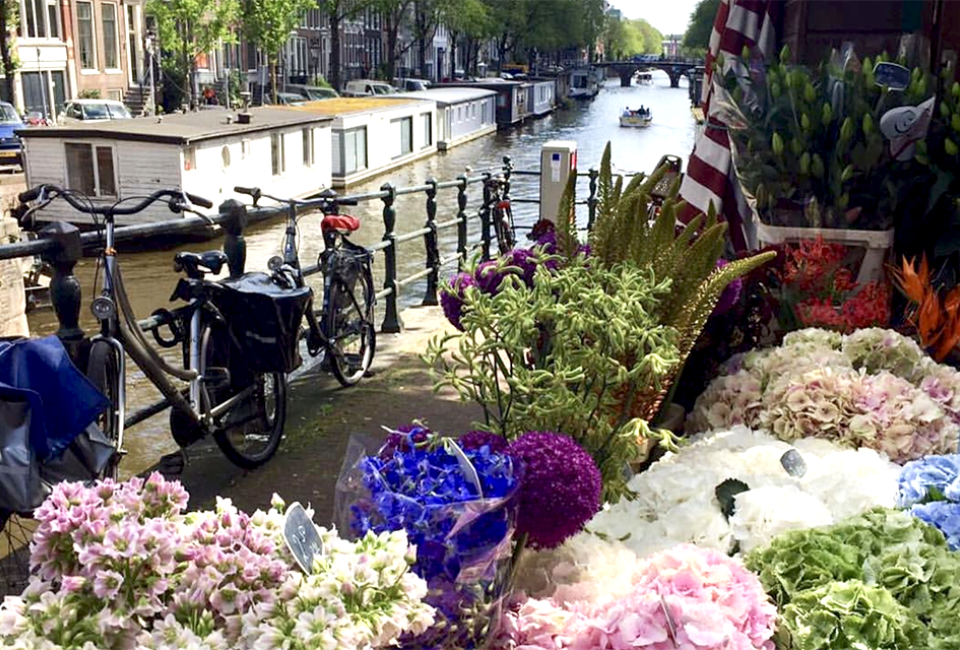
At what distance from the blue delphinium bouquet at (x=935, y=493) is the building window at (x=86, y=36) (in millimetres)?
37618

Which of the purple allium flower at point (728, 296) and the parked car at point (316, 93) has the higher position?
the purple allium flower at point (728, 296)

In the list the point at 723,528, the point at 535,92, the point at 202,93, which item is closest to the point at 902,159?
the point at 723,528

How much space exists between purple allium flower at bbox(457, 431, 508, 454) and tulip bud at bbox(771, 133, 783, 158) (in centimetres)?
195

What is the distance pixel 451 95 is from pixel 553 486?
36947 millimetres

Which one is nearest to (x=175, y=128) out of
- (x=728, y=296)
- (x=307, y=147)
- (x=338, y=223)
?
(x=307, y=147)

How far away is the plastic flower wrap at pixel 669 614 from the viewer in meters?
1.75

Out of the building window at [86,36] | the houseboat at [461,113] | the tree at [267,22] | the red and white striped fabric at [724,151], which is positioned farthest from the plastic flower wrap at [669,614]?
the building window at [86,36]

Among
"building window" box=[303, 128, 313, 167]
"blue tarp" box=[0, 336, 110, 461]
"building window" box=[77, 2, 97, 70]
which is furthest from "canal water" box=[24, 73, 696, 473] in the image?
"building window" box=[77, 2, 97, 70]

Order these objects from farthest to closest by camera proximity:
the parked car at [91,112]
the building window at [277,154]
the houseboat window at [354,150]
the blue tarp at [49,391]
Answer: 1. the parked car at [91,112]
2. the houseboat window at [354,150]
3. the building window at [277,154]
4. the blue tarp at [49,391]

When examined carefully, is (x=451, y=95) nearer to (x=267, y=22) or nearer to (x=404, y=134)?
(x=267, y=22)

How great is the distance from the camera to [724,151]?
14.1 feet

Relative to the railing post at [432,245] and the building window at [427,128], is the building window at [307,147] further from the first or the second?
the railing post at [432,245]

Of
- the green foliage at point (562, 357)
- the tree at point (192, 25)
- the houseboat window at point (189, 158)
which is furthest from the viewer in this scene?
the tree at point (192, 25)

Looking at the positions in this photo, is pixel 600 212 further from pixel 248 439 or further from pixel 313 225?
pixel 313 225
